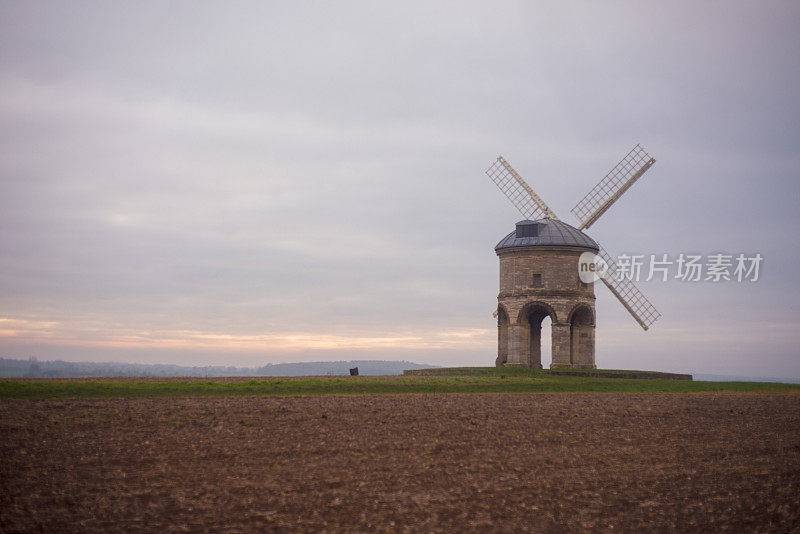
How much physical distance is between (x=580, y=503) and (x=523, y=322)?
35549 mm

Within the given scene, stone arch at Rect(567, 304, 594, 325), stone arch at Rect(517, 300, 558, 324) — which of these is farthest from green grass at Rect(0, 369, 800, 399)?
stone arch at Rect(567, 304, 594, 325)

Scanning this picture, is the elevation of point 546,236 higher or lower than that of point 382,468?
higher

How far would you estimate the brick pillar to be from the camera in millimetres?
46750

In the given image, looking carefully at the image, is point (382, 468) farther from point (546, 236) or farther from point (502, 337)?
point (502, 337)

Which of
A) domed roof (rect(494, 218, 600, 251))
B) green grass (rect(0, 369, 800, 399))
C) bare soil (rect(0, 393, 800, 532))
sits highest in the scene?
domed roof (rect(494, 218, 600, 251))

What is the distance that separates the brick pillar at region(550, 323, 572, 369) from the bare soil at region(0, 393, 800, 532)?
73.3 ft

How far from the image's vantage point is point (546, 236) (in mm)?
47562

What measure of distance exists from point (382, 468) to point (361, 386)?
1832cm

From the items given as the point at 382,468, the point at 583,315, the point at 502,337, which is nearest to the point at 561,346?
the point at 583,315

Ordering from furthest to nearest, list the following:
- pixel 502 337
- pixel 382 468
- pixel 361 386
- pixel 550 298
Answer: pixel 502 337 < pixel 550 298 < pixel 361 386 < pixel 382 468

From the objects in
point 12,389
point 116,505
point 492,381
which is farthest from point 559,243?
point 116,505

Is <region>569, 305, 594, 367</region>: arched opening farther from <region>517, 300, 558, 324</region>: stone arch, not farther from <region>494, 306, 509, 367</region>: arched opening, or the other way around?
<region>494, 306, 509, 367</region>: arched opening

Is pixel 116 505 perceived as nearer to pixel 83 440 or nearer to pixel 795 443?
pixel 83 440

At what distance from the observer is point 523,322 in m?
47.9
